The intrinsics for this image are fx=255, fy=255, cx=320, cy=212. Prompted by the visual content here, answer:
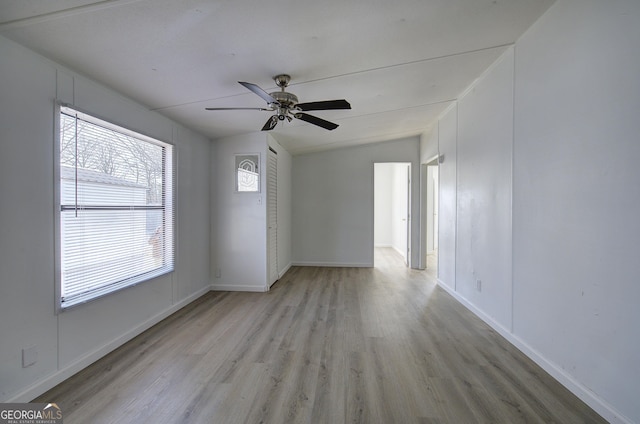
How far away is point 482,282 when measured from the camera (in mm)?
2871

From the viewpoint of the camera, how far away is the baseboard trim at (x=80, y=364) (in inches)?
63.8

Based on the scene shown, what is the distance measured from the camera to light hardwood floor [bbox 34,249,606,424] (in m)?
1.54

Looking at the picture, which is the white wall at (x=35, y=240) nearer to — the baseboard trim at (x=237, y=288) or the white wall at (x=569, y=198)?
the baseboard trim at (x=237, y=288)

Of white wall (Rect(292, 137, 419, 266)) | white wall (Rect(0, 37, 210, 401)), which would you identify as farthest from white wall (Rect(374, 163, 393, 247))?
white wall (Rect(0, 37, 210, 401))

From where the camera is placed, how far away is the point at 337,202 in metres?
5.50

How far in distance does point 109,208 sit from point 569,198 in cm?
363

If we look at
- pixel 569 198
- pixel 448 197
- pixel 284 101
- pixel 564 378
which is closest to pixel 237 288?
pixel 284 101

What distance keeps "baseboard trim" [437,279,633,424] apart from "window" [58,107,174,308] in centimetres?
357

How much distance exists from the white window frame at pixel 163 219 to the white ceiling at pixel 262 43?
0.33 metres

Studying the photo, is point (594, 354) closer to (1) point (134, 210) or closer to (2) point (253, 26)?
(2) point (253, 26)

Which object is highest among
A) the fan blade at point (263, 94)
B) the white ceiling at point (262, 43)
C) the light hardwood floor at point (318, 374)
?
the white ceiling at point (262, 43)

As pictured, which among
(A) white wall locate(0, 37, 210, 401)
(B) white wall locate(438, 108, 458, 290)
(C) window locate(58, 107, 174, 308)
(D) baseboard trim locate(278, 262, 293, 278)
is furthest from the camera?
(D) baseboard trim locate(278, 262, 293, 278)

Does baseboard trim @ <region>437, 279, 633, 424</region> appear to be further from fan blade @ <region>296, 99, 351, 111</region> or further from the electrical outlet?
the electrical outlet

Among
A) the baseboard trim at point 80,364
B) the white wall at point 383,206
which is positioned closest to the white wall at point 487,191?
the baseboard trim at point 80,364
